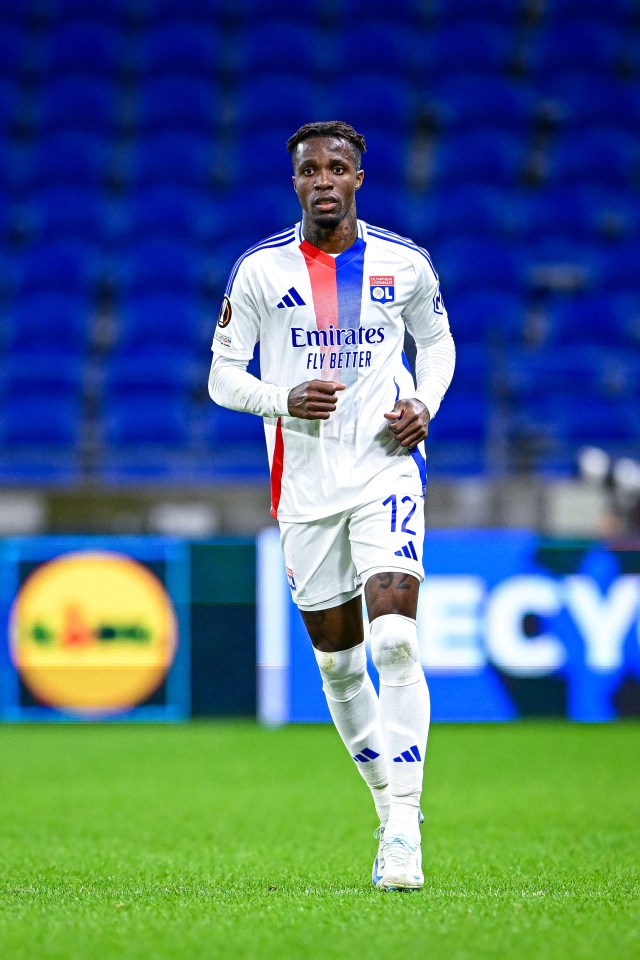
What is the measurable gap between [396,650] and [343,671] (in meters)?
0.40

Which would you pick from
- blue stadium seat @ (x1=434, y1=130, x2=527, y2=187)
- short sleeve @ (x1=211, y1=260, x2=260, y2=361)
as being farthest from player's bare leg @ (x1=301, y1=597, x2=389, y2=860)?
blue stadium seat @ (x1=434, y1=130, x2=527, y2=187)

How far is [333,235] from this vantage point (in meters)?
4.17

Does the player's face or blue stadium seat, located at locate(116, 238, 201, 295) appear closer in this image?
the player's face

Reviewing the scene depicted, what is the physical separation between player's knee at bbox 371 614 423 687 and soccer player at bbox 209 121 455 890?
0.15 ft

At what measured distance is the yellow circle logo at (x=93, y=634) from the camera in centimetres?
945

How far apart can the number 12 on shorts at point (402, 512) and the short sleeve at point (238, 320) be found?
659mm

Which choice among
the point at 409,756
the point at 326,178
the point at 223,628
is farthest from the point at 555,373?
the point at 409,756

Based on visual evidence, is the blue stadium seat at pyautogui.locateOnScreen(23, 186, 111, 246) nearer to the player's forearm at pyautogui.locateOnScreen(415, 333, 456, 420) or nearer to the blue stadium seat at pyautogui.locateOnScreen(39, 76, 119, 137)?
the blue stadium seat at pyautogui.locateOnScreen(39, 76, 119, 137)

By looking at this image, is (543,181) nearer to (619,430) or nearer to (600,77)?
(600,77)

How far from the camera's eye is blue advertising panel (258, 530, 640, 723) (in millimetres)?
9328

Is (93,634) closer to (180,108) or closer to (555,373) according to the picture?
(555,373)

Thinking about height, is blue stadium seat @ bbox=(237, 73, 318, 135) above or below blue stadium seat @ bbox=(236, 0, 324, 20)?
below

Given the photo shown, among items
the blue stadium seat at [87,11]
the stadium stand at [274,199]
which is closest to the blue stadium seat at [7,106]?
the stadium stand at [274,199]

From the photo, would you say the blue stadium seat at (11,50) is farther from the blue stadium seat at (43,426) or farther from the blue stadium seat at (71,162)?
the blue stadium seat at (43,426)
